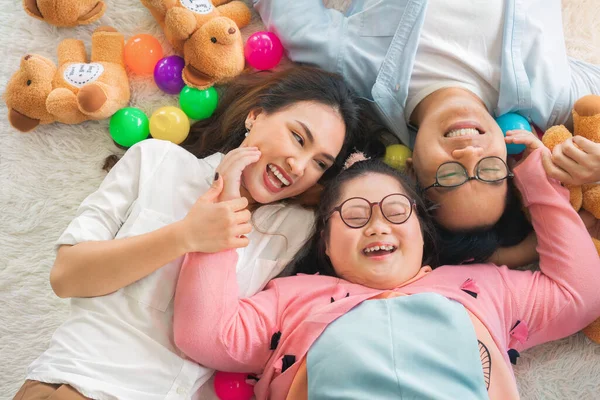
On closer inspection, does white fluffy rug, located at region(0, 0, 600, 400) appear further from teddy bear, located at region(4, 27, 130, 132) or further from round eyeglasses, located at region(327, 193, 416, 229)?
round eyeglasses, located at region(327, 193, 416, 229)

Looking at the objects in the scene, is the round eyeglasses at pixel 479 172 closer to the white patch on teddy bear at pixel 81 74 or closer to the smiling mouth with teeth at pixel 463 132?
the smiling mouth with teeth at pixel 463 132

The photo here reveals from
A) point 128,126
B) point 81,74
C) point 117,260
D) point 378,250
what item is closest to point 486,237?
point 378,250

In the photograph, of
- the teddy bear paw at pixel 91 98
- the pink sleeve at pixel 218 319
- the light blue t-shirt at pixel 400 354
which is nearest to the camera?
the light blue t-shirt at pixel 400 354

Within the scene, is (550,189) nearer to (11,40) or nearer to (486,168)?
(486,168)

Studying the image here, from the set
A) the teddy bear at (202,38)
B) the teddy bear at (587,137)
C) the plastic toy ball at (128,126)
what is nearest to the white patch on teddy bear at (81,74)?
the plastic toy ball at (128,126)

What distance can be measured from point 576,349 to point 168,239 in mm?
978

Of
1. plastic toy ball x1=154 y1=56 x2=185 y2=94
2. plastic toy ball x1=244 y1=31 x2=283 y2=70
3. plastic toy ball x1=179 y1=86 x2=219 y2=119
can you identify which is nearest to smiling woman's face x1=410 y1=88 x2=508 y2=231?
plastic toy ball x1=244 y1=31 x2=283 y2=70

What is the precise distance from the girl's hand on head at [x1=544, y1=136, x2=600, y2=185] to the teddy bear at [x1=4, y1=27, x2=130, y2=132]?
106 cm

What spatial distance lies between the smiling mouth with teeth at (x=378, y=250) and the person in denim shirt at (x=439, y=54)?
24 centimetres

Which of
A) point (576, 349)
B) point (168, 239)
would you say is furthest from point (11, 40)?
point (576, 349)

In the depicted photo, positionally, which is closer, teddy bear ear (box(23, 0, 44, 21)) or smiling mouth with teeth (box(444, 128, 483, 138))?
smiling mouth with teeth (box(444, 128, 483, 138))

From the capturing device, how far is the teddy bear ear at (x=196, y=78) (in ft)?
4.72

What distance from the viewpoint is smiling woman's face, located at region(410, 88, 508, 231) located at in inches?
48.0

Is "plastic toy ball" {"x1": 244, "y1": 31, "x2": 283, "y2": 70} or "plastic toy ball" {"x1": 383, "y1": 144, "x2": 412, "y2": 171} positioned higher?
"plastic toy ball" {"x1": 244, "y1": 31, "x2": 283, "y2": 70}
